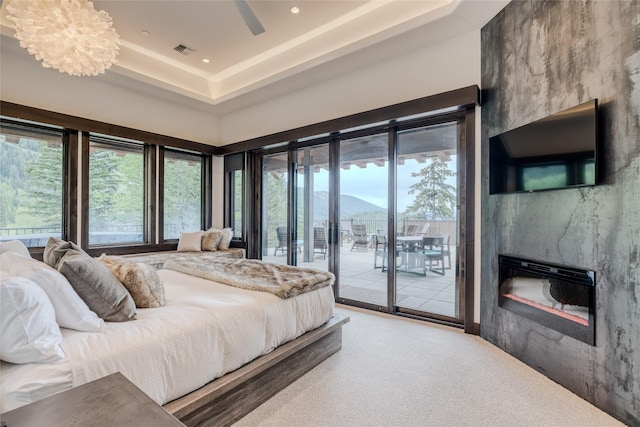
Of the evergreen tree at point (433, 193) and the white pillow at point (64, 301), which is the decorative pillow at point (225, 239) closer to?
the evergreen tree at point (433, 193)

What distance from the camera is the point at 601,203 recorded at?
205 cm

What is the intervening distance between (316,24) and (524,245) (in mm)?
3447

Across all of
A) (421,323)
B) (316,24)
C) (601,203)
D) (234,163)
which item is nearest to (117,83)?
(234,163)

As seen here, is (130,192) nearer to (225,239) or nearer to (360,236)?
(225,239)

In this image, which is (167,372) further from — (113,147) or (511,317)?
(113,147)

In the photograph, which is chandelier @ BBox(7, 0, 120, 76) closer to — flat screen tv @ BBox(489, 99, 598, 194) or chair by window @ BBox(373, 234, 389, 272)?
chair by window @ BBox(373, 234, 389, 272)

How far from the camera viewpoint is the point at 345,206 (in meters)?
4.39

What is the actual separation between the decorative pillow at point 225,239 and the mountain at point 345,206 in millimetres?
1795

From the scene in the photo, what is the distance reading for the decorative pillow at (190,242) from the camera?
5086 millimetres

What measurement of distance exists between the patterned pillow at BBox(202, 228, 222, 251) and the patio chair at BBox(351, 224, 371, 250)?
8.14 feet

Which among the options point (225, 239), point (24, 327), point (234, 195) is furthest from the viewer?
point (234, 195)

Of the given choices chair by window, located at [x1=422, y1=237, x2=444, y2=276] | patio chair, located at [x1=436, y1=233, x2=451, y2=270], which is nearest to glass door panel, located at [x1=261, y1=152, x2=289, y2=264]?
chair by window, located at [x1=422, y1=237, x2=444, y2=276]

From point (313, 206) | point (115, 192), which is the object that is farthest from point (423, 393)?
point (115, 192)

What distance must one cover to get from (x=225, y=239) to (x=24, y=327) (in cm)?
430
